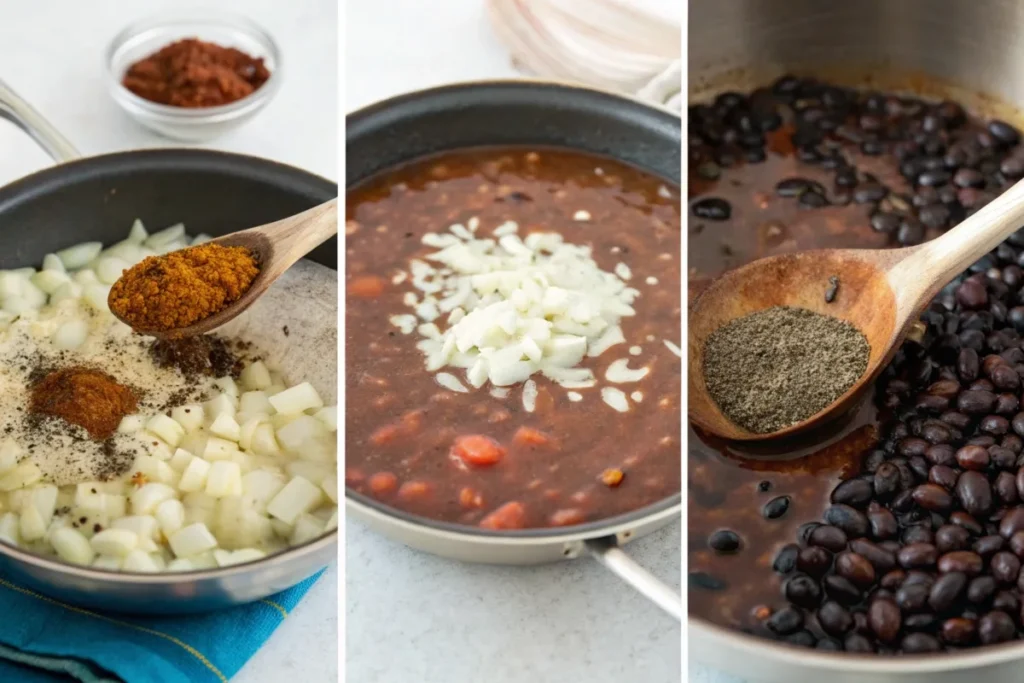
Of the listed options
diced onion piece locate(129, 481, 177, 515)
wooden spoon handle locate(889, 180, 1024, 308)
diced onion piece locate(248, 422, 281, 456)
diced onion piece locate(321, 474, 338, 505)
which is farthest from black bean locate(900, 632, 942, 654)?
diced onion piece locate(129, 481, 177, 515)

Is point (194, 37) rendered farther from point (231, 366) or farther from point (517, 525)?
point (517, 525)

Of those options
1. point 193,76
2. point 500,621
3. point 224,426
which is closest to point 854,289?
point 500,621

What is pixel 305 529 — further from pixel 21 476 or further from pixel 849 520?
pixel 849 520

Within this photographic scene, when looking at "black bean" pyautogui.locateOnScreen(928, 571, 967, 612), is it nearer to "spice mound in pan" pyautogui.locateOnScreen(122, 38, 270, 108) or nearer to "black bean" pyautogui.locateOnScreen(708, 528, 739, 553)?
"black bean" pyautogui.locateOnScreen(708, 528, 739, 553)

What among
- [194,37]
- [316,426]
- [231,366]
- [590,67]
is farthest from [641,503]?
[194,37]

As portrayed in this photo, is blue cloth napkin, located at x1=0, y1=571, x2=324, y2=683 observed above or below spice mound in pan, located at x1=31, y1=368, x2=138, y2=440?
below

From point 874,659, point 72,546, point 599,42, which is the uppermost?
point 599,42
